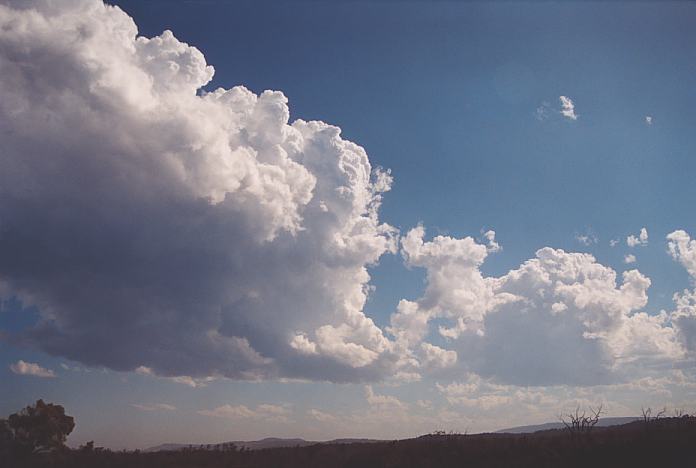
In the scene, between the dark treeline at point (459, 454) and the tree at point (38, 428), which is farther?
the tree at point (38, 428)

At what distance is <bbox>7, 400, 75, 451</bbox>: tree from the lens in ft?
172

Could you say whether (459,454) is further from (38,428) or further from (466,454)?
(38,428)

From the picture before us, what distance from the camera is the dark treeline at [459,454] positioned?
2888 centimetres

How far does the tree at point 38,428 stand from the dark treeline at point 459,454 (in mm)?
690

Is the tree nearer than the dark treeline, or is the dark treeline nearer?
the dark treeline

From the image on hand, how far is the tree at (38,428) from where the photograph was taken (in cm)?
5250

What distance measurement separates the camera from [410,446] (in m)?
41.7

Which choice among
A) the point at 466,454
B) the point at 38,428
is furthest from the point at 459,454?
the point at 38,428

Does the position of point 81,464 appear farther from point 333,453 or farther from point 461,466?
point 461,466

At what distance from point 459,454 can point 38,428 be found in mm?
47140

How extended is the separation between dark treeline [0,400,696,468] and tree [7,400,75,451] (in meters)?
0.69

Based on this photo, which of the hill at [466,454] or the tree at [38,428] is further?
the tree at [38,428]

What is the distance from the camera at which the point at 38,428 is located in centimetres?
5306

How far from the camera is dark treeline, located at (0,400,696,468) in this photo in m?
28.9
